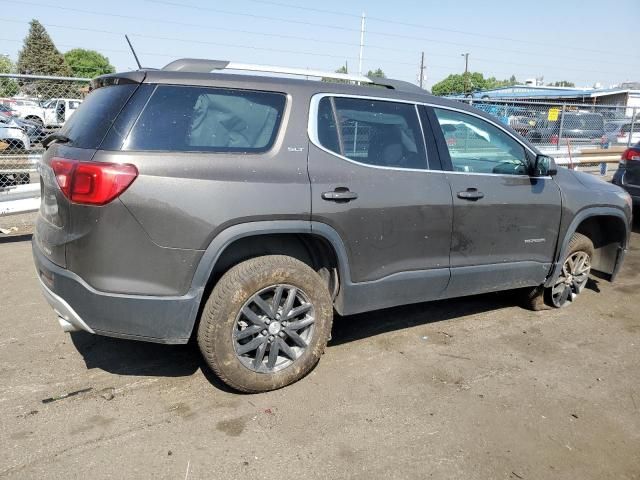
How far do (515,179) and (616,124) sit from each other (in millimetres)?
13412

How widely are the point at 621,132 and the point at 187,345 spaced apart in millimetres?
15771

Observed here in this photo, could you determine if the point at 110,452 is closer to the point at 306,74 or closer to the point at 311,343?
the point at 311,343

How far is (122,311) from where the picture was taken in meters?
2.88

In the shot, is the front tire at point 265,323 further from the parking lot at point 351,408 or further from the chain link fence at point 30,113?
the chain link fence at point 30,113

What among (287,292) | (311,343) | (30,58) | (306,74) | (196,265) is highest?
(30,58)

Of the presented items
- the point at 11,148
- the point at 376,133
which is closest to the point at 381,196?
the point at 376,133

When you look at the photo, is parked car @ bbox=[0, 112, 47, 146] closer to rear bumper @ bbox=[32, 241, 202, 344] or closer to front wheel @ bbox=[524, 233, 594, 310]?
rear bumper @ bbox=[32, 241, 202, 344]

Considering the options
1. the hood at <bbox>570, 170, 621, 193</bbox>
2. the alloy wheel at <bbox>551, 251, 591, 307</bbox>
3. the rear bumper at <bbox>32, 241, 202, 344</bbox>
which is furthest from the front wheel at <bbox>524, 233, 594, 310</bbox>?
the rear bumper at <bbox>32, 241, 202, 344</bbox>

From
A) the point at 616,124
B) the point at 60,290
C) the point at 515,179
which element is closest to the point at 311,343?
the point at 60,290

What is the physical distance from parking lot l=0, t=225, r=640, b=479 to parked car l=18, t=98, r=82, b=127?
4.30 m

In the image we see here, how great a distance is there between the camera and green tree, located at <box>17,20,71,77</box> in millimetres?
71188

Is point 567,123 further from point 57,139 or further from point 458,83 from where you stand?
point 458,83

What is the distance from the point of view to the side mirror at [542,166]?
425 cm

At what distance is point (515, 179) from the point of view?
421 centimetres
